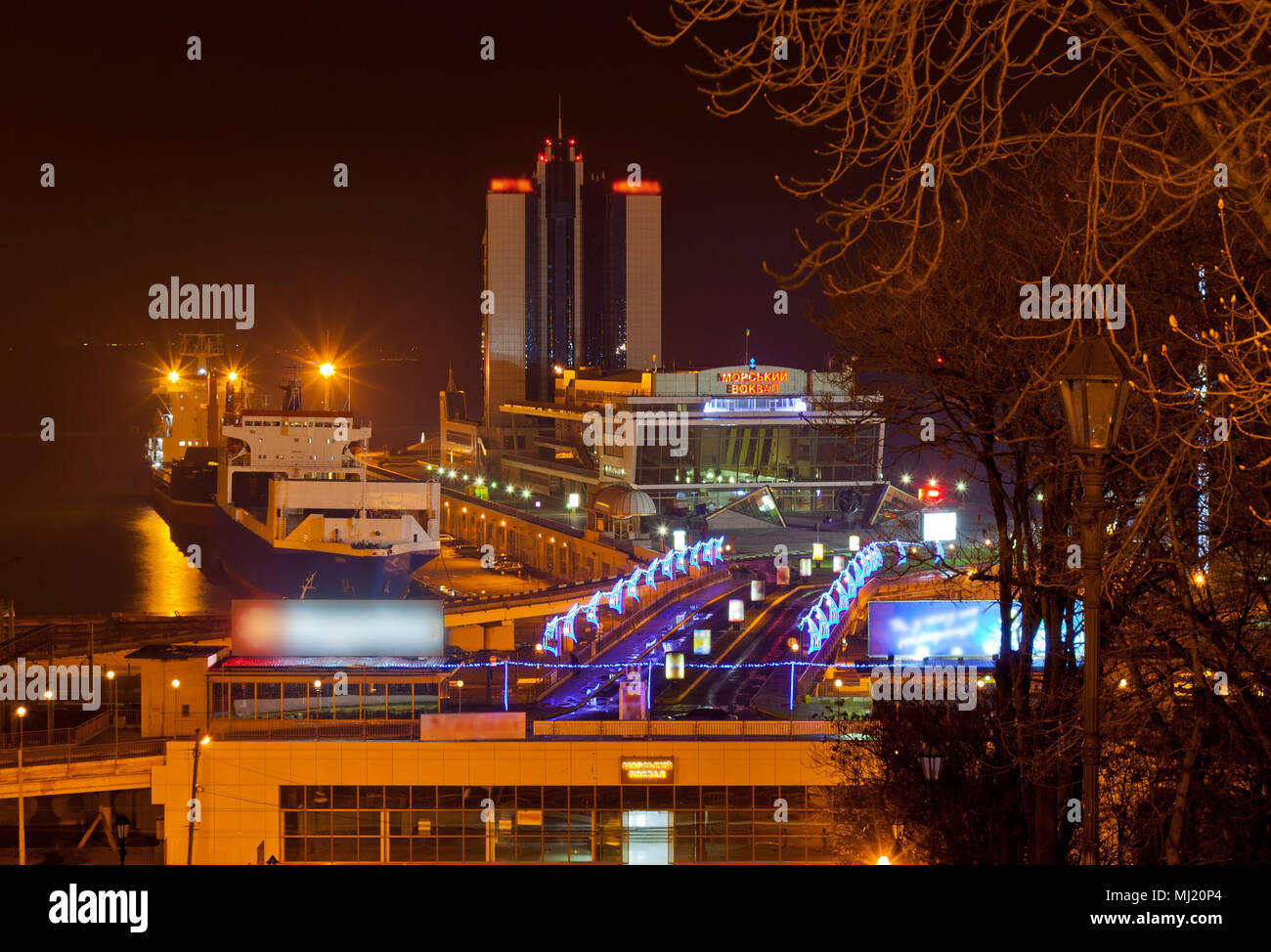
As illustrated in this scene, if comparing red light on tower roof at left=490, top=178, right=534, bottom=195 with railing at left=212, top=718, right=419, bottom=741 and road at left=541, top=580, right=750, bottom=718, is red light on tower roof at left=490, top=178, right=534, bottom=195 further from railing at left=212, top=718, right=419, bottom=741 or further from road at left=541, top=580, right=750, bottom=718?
railing at left=212, top=718, right=419, bottom=741

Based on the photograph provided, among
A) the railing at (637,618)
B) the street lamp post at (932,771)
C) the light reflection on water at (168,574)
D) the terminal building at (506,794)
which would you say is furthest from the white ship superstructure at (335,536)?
the street lamp post at (932,771)

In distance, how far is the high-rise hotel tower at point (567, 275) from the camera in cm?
8600

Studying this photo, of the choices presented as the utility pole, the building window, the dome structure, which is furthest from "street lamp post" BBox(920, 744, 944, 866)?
the dome structure

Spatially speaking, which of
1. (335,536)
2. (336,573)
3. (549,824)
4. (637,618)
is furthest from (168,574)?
(549,824)

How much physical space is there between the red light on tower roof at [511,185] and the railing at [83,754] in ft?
235

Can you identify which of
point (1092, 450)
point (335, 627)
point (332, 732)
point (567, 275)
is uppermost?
point (567, 275)

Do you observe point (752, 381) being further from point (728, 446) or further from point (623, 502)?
point (623, 502)

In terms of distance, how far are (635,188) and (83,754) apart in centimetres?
7322

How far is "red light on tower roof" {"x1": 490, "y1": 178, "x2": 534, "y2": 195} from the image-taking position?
281 feet

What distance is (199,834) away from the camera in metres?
14.8

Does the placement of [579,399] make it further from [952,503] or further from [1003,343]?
[1003,343]

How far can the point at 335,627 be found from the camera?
22.4 m

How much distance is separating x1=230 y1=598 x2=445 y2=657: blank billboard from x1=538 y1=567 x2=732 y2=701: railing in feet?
9.41

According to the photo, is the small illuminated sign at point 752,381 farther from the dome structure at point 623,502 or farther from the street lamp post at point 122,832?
the street lamp post at point 122,832
